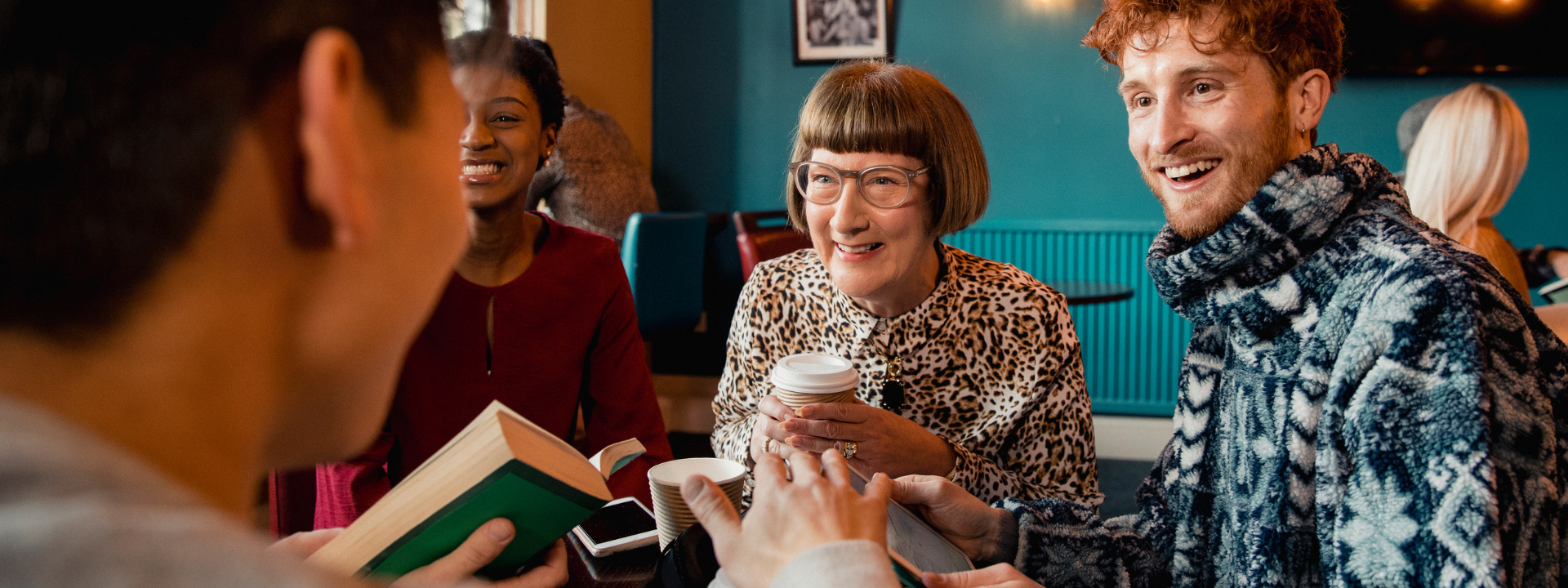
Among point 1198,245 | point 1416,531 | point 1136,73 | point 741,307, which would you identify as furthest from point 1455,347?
Answer: point 741,307

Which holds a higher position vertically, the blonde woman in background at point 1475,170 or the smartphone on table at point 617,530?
the blonde woman in background at point 1475,170

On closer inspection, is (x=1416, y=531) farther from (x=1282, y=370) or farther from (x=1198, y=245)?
(x=1198, y=245)

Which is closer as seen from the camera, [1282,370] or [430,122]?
[430,122]

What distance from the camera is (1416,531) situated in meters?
0.72

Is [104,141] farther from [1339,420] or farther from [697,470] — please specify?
[1339,420]

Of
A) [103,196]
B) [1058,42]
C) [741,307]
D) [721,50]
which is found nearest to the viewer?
[103,196]

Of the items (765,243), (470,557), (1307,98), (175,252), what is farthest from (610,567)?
(765,243)

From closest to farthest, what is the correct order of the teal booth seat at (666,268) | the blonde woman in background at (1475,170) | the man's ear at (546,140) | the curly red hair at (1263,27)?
1. the curly red hair at (1263,27)
2. the man's ear at (546,140)
3. the blonde woman in background at (1475,170)
4. the teal booth seat at (666,268)

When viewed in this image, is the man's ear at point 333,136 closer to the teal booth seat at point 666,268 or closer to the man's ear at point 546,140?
the man's ear at point 546,140

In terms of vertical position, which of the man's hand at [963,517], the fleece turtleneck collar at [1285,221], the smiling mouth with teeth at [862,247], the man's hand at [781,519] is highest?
the fleece turtleneck collar at [1285,221]

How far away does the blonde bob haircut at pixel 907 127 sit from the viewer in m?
1.46

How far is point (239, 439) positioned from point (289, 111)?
0.13m

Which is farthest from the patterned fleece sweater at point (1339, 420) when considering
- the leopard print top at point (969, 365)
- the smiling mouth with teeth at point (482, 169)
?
the smiling mouth with teeth at point (482, 169)

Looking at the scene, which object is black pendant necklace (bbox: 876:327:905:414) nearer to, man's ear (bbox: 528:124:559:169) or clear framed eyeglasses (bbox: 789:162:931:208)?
clear framed eyeglasses (bbox: 789:162:931:208)
